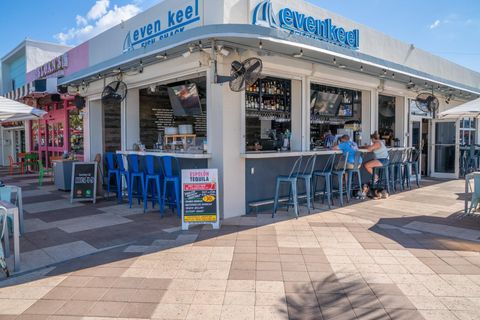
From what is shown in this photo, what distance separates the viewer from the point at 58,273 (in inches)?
148

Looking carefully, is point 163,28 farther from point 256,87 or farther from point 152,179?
point 152,179

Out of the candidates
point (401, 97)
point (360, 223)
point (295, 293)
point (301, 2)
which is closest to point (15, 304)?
point (295, 293)

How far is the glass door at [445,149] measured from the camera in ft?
37.6

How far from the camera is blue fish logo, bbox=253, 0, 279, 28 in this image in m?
6.22

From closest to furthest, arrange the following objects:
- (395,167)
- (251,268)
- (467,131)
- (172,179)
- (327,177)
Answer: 1. (251,268)
2. (172,179)
3. (327,177)
4. (395,167)
5. (467,131)

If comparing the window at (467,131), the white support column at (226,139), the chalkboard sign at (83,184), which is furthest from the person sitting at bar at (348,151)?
the window at (467,131)

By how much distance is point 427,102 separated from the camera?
10164 millimetres

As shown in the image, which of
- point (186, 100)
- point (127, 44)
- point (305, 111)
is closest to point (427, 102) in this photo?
point (305, 111)

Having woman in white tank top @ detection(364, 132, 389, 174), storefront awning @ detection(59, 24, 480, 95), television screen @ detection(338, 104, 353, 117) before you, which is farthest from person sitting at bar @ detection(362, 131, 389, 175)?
storefront awning @ detection(59, 24, 480, 95)

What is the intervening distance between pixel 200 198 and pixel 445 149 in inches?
380

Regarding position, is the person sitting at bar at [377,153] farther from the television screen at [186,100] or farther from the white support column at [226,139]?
the television screen at [186,100]

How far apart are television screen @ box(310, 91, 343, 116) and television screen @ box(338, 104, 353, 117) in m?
0.22

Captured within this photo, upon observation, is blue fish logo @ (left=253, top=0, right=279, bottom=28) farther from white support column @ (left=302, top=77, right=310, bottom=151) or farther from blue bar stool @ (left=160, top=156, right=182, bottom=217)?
blue bar stool @ (left=160, top=156, right=182, bottom=217)

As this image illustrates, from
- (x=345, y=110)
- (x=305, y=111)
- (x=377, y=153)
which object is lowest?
(x=377, y=153)
